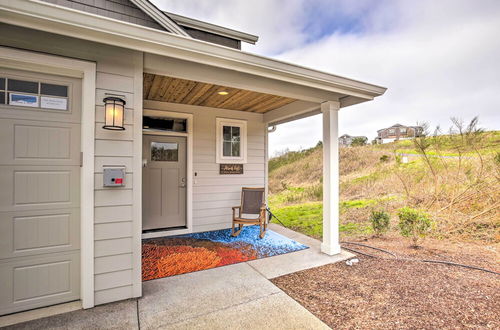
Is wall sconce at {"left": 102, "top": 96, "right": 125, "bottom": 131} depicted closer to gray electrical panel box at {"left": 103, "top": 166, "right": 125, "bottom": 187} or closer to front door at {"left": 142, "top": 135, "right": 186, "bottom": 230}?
gray electrical panel box at {"left": 103, "top": 166, "right": 125, "bottom": 187}

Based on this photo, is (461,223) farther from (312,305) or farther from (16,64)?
(16,64)

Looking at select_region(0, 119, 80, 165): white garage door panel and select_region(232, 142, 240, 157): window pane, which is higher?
select_region(232, 142, 240, 157): window pane

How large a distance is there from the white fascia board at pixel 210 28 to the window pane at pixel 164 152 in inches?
101

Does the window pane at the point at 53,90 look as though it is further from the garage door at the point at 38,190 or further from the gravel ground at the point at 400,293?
the gravel ground at the point at 400,293

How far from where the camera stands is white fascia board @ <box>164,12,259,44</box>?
480cm

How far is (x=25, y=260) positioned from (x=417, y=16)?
7.65 meters

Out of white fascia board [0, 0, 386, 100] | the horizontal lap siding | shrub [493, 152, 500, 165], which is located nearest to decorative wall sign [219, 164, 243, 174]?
white fascia board [0, 0, 386, 100]

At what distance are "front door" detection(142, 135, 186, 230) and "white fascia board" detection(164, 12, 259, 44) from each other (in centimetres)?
246

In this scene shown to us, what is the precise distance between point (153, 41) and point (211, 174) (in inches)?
118

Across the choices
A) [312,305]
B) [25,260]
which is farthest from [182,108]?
[312,305]

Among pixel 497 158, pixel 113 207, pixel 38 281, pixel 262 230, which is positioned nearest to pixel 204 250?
pixel 262 230

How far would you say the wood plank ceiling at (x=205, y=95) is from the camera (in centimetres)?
334

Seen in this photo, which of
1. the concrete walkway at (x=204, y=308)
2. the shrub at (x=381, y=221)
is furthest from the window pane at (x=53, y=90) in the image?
the shrub at (x=381, y=221)

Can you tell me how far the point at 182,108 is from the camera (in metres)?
4.44
